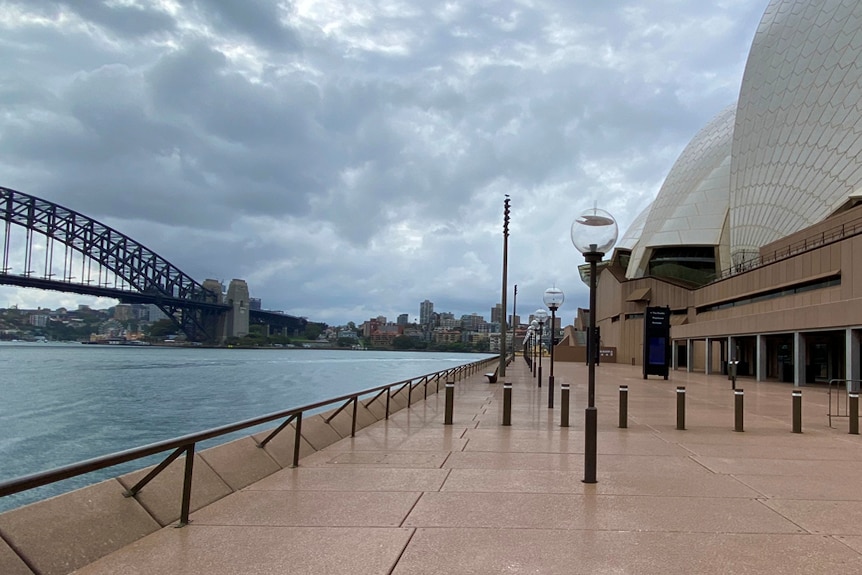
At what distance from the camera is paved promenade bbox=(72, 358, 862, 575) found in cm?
444

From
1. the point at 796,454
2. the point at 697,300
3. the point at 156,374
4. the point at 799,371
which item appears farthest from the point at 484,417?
the point at 156,374

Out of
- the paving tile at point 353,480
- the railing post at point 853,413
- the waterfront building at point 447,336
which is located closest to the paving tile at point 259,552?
the paving tile at point 353,480

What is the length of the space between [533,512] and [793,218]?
41289 millimetres

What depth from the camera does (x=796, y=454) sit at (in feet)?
30.2

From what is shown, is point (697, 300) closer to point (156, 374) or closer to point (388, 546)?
point (156, 374)

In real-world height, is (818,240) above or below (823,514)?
above

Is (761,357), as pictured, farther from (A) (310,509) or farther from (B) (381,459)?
(A) (310,509)

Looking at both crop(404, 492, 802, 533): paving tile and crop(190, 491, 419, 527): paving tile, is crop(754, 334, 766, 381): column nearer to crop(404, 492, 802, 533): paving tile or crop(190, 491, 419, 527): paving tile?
crop(404, 492, 802, 533): paving tile

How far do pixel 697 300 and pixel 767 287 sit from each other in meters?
17.8

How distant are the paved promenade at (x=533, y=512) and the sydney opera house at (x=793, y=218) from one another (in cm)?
1804

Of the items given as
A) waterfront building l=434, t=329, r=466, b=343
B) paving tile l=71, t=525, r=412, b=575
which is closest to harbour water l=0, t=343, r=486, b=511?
paving tile l=71, t=525, r=412, b=575

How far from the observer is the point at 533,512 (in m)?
5.82

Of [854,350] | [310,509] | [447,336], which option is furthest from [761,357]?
[447,336]

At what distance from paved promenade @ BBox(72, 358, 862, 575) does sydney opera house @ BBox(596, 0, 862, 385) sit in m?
18.0
